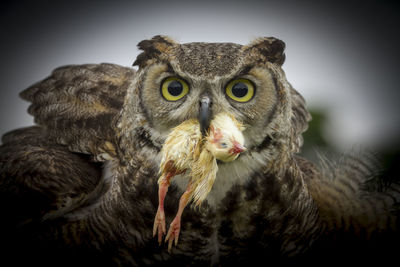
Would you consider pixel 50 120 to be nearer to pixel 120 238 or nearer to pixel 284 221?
pixel 120 238

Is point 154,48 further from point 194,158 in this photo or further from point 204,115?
point 194,158

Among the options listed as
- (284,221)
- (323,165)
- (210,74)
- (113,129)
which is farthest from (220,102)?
(323,165)

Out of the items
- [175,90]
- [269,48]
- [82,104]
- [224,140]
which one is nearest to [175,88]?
[175,90]

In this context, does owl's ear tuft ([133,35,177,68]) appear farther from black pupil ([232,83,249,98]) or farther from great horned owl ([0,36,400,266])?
black pupil ([232,83,249,98])

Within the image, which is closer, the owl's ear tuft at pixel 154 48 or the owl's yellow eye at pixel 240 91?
the owl's yellow eye at pixel 240 91

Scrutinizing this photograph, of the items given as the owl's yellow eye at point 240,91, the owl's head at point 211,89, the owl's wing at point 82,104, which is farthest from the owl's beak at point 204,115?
the owl's wing at point 82,104

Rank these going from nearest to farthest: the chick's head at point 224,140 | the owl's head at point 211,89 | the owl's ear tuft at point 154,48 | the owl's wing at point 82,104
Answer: the chick's head at point 224,140, the owl's head at point 211,89, the owl's ear tuft at point 154,48, the owl's wing at point 82,104

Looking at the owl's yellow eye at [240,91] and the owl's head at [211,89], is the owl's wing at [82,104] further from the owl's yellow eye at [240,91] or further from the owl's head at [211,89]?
the owl's yellow eye at [240,91]

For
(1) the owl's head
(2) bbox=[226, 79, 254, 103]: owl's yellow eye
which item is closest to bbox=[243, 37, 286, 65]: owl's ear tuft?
(1) the owl's head
